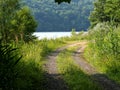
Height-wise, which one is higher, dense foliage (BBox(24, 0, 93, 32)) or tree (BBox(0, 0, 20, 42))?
tree (BBox(0, 0, 20, 42))

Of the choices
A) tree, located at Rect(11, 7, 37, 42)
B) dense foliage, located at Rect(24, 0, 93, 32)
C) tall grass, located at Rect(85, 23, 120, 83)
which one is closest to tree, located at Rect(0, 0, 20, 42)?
tree, located at Rect(11, 7, 37, 42)

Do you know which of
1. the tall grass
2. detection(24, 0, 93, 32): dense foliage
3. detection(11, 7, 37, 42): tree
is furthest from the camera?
detection(24, 0, 93, 32): dense foliage

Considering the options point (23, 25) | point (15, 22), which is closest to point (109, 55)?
point (23, 25)

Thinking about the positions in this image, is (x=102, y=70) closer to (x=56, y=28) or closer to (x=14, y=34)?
(x=14, y=34)

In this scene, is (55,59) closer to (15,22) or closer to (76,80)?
(76,80)

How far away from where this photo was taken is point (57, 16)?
145500 mm

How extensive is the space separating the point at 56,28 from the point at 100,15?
246ft

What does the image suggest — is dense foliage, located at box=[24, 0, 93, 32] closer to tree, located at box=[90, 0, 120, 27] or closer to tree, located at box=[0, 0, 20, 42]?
tree, located at box=[90, 0, 120, 27]

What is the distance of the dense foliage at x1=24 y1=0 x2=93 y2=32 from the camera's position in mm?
136238

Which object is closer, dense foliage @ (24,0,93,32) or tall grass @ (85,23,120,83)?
tall grass @ (85,23,120,83)

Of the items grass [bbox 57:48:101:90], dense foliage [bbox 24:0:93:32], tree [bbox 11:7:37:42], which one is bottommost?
dense foliage [bbox 24:0:93:32]

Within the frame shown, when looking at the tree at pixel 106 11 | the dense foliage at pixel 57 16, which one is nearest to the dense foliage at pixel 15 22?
the tree at pixel 106 11

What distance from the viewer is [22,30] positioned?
1940 inches

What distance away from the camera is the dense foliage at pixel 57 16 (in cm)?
13624
